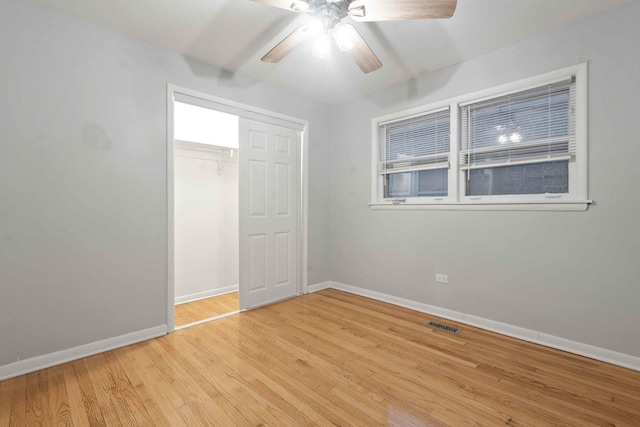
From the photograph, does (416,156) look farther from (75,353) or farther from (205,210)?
(75,353)

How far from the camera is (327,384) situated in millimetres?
2008

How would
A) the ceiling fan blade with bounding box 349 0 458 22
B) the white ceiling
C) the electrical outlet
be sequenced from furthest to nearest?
the electrical outlet
the white ceiling
the ceiling fan blade with bounding box 349 0 458 22

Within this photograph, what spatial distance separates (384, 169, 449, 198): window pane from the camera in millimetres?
3363

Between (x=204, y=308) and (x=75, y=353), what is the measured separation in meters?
1.32

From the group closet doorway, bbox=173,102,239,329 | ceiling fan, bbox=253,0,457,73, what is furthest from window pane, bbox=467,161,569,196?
closet doorway, bbox=173,102,239,329

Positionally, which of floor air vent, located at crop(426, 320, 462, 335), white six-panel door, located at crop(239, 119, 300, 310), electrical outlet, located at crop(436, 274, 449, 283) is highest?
white six-panel door, located at crop(239, 119, 300, 310)

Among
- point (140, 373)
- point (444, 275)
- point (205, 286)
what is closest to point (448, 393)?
point (444, 275)

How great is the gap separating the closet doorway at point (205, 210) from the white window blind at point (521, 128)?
2730 mm

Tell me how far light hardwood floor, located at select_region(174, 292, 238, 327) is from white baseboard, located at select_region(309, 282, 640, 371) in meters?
1.83

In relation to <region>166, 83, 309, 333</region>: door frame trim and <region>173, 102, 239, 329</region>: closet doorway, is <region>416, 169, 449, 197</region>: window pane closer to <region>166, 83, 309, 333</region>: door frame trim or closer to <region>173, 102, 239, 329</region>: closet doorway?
<region>166, 83, 309, 333</region>: door frame trim

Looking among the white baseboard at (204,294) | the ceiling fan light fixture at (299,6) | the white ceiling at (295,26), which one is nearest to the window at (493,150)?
the white ceiling at (295,26)

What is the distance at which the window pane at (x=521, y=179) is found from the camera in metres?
2.60

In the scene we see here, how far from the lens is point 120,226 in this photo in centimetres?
257

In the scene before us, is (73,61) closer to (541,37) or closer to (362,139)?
(362,139)
